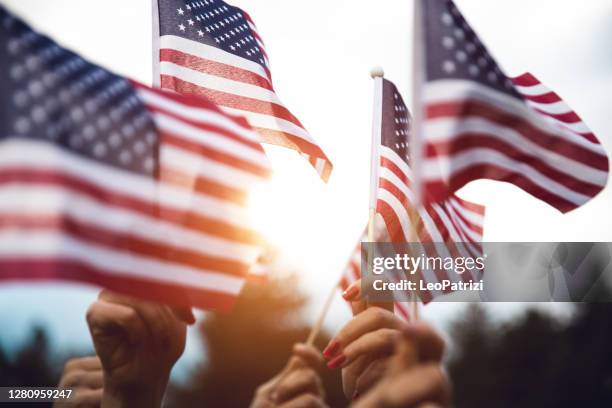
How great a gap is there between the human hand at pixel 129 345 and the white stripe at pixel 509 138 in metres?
1.63

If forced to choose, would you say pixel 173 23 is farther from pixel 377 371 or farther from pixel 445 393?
pixel 445 393

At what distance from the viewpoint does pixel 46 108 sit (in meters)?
3.27

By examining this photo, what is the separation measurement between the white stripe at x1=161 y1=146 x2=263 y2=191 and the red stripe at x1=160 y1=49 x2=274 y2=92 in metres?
2.00

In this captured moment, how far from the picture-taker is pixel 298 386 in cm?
301

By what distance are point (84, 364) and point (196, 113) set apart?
1.67m

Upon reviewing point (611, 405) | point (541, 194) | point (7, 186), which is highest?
point (7, 186)

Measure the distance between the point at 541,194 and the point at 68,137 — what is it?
2.70m

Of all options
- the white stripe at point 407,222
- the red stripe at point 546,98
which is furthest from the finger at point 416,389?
the white stripe at point 407,222

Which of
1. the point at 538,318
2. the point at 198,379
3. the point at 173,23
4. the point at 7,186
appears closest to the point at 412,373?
the point at 7,186

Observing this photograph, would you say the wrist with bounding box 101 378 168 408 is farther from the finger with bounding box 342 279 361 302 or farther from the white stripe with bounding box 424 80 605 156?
the white stripe with bounding box 424 80 605 156

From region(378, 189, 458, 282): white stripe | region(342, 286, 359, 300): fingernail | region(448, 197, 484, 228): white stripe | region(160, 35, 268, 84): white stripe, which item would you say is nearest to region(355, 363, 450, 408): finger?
region(342, 286, 359, 300): fingernail

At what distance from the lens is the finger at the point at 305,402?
299cm

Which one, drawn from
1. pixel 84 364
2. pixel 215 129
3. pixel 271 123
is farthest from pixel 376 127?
pixel 84 364

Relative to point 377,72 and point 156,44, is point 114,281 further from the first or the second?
point 377,72
